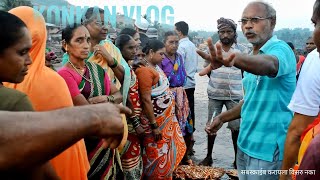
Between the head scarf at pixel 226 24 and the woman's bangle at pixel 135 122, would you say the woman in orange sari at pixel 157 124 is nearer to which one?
the woman's bangle at pixel 135 122

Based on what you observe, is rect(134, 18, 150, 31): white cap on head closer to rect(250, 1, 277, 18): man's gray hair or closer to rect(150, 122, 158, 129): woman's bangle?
rect(150, 122, 158, 129): woman's bangle

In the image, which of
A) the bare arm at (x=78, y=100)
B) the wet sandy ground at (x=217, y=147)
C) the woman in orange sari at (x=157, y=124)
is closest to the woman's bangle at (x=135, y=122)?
the woman in orange sari at (x=157, y=124)

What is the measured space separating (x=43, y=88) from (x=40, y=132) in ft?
4.01

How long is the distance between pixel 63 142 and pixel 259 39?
6.00 feet

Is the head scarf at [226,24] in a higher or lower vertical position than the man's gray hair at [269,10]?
lower

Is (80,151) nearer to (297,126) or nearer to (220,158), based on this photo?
(297,126)

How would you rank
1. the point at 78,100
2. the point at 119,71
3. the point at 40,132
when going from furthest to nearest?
the point at 119,71
the point at 78,100
the point at 40,132

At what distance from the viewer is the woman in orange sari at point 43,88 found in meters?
2.02

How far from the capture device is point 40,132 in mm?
869

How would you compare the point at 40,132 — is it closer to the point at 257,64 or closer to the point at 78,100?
the point at 257,64

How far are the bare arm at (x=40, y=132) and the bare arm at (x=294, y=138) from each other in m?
1.42

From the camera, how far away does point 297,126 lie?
79.7 inches

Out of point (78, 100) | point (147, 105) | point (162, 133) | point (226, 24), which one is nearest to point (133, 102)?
point (147, 105)

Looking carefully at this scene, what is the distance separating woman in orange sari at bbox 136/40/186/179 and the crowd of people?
11 millimetres
